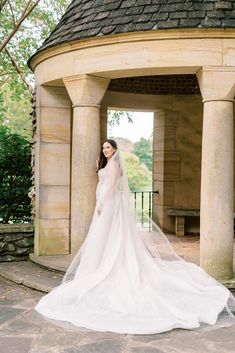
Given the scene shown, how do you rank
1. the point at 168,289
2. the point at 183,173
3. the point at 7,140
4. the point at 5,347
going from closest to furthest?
the point at 5,347 → the point at 168,289 → the point at 7,140 → the point at 183,173

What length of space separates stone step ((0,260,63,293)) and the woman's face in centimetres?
187

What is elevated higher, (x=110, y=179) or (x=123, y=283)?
(x=110, y=179)

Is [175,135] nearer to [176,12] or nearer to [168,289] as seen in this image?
[176,12]

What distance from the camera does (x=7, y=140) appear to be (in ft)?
28.8

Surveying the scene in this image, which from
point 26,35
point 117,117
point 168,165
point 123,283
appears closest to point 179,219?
point 168,165

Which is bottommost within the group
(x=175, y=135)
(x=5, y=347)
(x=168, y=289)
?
(x=5, y=347)

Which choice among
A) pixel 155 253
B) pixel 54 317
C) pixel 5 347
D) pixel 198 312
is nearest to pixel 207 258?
pixel 155 253

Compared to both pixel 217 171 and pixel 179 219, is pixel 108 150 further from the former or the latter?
pixel 179 219

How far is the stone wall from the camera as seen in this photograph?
779 cm

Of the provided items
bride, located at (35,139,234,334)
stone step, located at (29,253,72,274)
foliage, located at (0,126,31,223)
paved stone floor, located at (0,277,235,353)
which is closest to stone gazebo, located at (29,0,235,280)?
stone step, located at (29,253,72,274)

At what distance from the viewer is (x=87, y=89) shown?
646 cm

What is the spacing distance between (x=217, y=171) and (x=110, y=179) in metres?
1.33

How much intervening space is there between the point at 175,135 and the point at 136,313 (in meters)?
5.75

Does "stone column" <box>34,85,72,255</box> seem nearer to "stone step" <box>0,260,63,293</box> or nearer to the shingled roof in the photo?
"stone step" <box>0,260,63,293</box>
